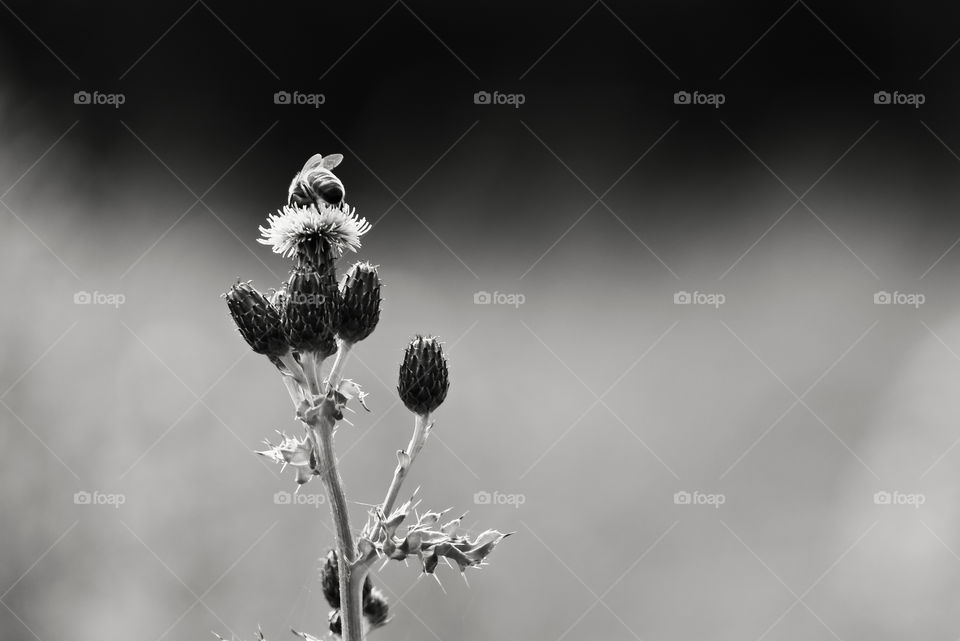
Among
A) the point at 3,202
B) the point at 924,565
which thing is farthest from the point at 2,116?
the point at 924,565

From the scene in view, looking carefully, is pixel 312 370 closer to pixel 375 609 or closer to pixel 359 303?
pixel 359 303

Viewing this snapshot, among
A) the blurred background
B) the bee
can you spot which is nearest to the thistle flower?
the bee

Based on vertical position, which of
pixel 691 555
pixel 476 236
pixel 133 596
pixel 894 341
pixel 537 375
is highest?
pixel 476 236

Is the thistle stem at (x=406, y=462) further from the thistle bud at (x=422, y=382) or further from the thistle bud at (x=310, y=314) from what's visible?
the thistle bud at (x=310, y=314)

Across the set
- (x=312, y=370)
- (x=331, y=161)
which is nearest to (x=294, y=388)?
(x=312, y=370)

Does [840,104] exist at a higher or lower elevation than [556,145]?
higher

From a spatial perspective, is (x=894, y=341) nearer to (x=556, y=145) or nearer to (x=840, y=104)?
(x=840, y=104)
